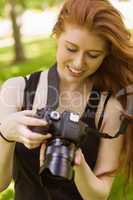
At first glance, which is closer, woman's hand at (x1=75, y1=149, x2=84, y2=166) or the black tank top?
woman's hand at (x1=75, y1=149, x2=84, y2=166)

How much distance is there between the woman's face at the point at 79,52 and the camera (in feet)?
7.70

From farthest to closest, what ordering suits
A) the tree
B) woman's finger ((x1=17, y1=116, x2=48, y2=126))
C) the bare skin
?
the tree
the bare skin
woman's finger ((x1=17, y1=116, x2=48, y2=126))

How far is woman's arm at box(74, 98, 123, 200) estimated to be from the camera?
8.04 feet

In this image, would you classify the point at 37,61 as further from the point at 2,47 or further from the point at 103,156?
the point at 103,156

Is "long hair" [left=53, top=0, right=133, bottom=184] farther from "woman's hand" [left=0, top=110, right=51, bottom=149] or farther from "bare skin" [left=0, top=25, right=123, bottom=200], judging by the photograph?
"woman's hand" [left=0, top=110, right=51, bottom=149]

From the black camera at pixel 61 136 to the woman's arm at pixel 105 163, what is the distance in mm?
226

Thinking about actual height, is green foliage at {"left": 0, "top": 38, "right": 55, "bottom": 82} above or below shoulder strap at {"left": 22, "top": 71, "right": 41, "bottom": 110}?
above

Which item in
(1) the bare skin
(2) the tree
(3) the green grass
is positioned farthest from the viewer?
(2) the tree

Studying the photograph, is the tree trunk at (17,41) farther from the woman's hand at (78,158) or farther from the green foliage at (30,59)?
the woman's hand at (78,158)

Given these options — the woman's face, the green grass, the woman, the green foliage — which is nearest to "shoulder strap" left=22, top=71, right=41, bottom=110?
the woman

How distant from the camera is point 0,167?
8.29ft

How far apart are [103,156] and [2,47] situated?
8173 mm

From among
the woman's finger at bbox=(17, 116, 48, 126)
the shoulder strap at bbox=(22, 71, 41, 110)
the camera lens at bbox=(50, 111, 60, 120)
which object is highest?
the shoulder strap at bbox=(22, 71, 41, 110)

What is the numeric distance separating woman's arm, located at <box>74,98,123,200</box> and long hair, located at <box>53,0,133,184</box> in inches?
2.2
